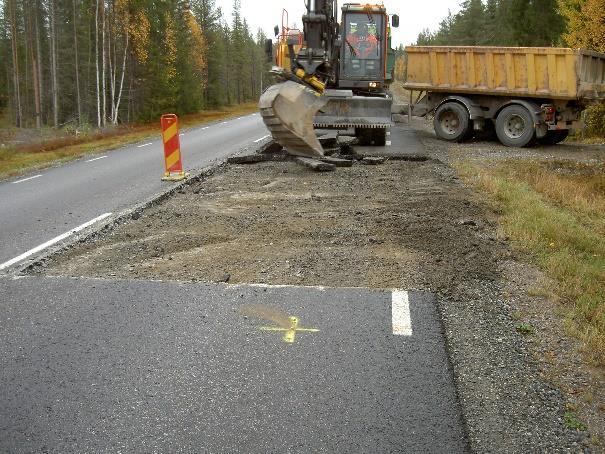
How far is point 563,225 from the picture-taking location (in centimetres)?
729

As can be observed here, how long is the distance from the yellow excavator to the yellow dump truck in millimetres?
1608

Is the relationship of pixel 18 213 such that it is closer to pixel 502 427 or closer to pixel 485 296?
pixel 485 296

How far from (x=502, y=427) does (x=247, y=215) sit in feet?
18.4

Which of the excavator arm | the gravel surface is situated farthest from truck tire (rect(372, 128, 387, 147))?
the gravel surface

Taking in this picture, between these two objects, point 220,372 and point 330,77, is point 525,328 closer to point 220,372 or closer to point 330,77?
point 220,372

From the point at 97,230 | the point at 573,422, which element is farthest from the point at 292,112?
the point at 573,422

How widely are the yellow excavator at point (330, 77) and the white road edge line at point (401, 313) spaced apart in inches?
302

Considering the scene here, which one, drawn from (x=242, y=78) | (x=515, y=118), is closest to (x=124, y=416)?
(x=515, y=118)

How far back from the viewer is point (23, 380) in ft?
12.3

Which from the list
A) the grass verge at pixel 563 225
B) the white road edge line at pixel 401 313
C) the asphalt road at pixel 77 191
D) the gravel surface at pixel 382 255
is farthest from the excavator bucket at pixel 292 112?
the white road edge line at pixel 401 313

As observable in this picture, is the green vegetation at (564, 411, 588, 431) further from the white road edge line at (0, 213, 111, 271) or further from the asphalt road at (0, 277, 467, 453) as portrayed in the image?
the white road edge line at (0, 213, 111, 271)

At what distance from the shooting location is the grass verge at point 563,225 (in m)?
4.71

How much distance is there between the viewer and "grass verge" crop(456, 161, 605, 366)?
4715 mm

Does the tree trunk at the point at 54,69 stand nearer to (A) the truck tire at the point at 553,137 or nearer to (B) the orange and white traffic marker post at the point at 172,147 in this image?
Answer: (B) the orange and white traffic marker post at the point at 172,147
